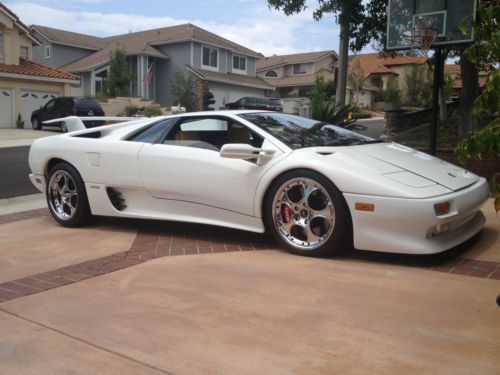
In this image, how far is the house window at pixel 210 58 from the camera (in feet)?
118

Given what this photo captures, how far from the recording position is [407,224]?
3785 millimetres

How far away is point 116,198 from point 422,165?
292 centimetres

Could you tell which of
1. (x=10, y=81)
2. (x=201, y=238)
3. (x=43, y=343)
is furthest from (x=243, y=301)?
(x=10, y=81)

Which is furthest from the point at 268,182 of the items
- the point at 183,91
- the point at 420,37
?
the point at 183,91

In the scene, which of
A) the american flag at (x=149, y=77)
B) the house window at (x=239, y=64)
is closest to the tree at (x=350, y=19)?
the american flag at (x=149, y=77)

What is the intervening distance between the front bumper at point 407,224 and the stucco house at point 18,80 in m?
23.4

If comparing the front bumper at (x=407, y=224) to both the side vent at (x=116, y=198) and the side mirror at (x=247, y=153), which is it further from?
the side vent at (x=116, y=198)

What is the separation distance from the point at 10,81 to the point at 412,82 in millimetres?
24820

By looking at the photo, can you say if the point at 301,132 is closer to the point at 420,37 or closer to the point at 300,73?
the point at 420,37

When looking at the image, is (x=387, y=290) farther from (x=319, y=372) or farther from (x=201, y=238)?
(x=201, y=238)

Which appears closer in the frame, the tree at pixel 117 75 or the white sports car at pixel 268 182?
the white sports car at pixel 268 182

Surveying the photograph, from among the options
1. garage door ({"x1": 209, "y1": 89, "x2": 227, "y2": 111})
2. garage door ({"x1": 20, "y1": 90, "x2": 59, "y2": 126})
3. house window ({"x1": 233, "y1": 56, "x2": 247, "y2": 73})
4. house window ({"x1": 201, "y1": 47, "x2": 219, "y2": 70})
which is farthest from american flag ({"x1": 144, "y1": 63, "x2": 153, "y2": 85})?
garage door ({"x1": 20, "y1": 90, "x2": 59, "y2": 126})

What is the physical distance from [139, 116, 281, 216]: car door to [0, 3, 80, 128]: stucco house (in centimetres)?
2148

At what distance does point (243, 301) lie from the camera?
3293 millimetres
